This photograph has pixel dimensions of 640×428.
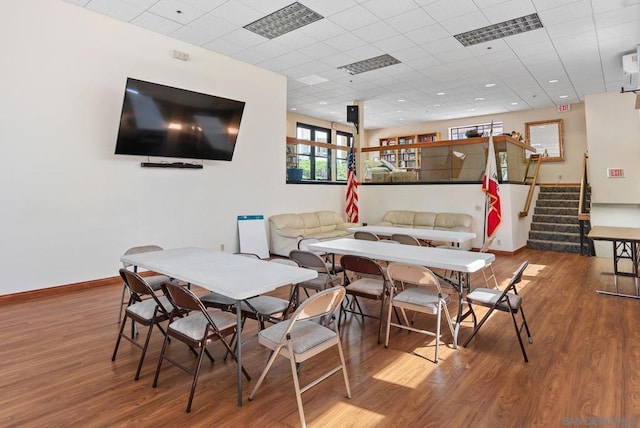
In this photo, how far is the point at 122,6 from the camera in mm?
4848

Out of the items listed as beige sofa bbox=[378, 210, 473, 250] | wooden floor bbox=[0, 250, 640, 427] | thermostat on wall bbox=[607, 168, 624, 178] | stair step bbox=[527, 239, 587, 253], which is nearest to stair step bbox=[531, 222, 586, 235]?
stair step bbox=[527, 239, 587, 253]

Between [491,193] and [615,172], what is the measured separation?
3.53 meters

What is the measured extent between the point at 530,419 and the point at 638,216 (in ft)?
27.3

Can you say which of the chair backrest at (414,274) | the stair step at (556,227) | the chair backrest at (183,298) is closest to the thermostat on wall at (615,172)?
the stair step at (556,227)

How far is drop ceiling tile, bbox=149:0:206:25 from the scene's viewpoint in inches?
189

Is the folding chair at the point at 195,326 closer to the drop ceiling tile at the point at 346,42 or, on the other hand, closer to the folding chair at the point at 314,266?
the folding chair at the point at 314,266

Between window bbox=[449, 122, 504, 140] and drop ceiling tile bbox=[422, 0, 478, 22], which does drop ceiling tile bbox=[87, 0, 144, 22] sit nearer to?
drop ceiling tile bbox=[422, 0, 478, 22]

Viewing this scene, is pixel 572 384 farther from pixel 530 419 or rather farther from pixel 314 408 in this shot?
pixel 314 408

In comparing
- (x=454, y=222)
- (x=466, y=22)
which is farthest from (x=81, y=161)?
(x=454, y=222)

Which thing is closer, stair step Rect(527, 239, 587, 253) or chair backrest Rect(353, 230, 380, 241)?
chair backrest Rect(353, 230, 380, 241)

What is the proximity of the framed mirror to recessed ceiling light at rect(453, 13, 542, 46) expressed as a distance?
6.30m

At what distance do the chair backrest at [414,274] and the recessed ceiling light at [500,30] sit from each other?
468cm

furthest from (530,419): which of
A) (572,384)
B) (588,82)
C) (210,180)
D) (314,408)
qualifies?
(588,82)

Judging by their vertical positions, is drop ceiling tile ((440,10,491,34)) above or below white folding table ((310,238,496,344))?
above
